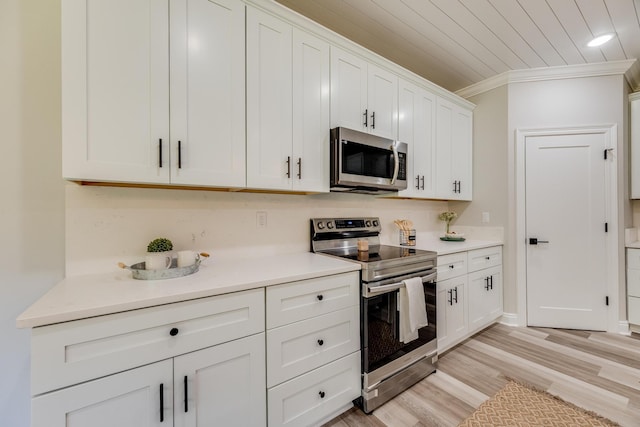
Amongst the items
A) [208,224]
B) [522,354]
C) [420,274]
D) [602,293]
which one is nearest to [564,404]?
[522,354]

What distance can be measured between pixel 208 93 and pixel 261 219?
862 millimetres

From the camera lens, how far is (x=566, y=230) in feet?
9.07

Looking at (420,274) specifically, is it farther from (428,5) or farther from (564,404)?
(428,5)

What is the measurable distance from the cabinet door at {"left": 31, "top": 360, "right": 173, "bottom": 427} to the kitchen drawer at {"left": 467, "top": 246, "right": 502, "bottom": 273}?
2.45 m

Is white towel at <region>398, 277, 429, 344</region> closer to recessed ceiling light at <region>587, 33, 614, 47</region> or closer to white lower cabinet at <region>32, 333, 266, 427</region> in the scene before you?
white lower cabinet at <region>32, 333, 266, 427</region>

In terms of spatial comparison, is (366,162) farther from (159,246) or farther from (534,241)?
(534,241)

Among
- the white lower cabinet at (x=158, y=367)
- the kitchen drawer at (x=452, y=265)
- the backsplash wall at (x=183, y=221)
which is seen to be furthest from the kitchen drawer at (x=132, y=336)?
the kitchen drawer at (x=452, y=265)

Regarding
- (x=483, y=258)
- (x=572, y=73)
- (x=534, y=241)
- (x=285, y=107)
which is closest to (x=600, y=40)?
(x=572, y=73)

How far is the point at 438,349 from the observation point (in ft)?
7.06

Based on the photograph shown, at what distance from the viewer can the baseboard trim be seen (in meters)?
2.86

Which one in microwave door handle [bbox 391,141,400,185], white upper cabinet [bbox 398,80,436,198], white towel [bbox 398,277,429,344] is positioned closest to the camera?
white towel [bbox 398,277,429,344]

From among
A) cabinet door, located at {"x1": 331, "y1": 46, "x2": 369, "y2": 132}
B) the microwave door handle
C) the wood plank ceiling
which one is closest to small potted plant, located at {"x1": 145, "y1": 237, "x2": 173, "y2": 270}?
cabinet door, located at {"x1": 331, "y1": 46, "x2": 369, "y2": 132}

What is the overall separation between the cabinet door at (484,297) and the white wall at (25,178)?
9.91 ft

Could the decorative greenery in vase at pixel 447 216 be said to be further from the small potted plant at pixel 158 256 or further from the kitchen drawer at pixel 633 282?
the small potted plant at pixel 158 256
